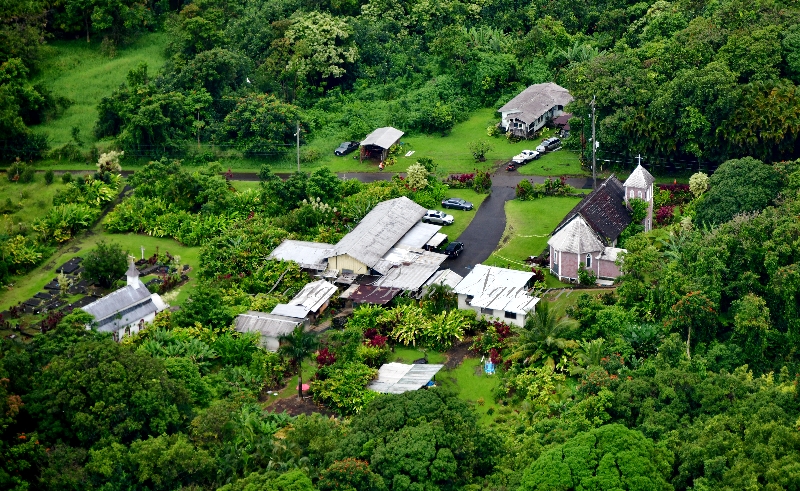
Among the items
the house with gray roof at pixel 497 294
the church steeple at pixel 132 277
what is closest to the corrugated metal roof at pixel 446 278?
the house with gray roof at pixel 497 294

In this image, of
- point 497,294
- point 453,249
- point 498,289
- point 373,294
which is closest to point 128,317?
point 373,294

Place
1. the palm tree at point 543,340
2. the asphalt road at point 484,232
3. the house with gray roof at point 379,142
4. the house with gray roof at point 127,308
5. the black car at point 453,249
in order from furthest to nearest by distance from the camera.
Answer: the house with gray roof at point 379,142 < the black car at point 453,249 < the asphalt road at point 484,232 < the house with gray roof at point 127,308 < the palm tree at point 543,340

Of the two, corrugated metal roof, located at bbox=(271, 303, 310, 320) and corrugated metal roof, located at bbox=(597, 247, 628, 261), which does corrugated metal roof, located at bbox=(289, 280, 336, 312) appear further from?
corrugated metal roof, located at bbox=(597, 247, 628, 261)

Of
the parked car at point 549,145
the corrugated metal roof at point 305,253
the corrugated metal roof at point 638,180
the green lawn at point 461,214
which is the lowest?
the parked car at point 549,145

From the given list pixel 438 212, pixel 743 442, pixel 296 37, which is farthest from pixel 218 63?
pixel 743 442

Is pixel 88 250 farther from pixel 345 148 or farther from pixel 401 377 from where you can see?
pixel 401 377

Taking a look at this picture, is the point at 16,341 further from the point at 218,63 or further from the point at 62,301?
the point at 218,63

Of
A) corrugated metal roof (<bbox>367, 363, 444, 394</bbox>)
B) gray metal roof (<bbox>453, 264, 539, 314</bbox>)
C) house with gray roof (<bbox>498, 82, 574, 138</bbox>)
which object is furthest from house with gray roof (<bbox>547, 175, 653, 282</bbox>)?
house with gray roof (<bbox>498, 82, 574, 138</bbox>)

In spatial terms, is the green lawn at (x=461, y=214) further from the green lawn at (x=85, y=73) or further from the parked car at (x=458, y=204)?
the green lawn at (x=85, y=73)
